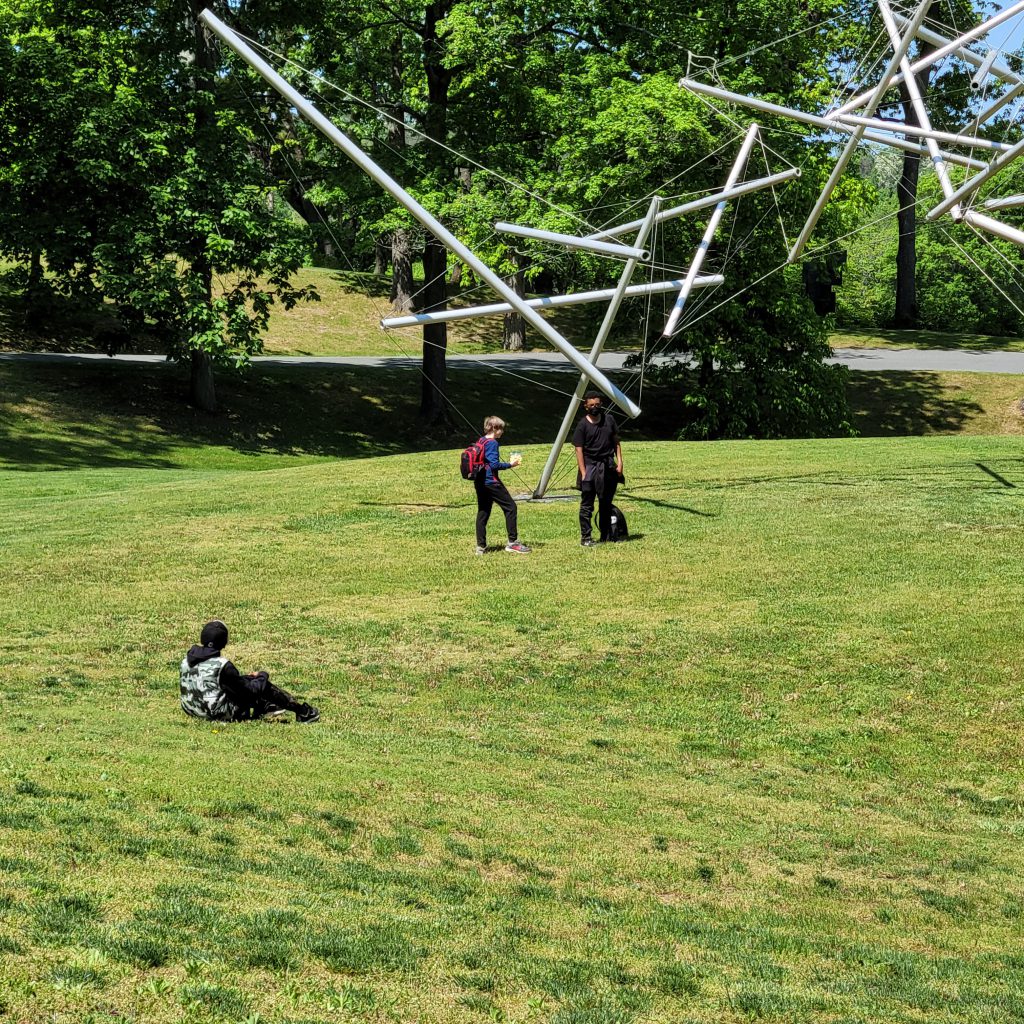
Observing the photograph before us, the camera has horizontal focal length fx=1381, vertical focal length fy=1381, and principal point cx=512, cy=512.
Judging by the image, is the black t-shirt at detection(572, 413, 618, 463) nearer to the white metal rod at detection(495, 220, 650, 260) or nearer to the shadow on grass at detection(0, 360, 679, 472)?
the white metal rod at detection(495, 220, 650, 260)

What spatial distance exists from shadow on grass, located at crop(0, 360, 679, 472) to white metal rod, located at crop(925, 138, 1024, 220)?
53.5ft

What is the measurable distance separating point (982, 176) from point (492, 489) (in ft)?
23.4

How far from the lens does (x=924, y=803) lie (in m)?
10.7

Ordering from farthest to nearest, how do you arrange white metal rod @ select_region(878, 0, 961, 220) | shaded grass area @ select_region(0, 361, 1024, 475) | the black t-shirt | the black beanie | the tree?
1. shaded grass area @ select_region(0, 361, 1024, 475)
2. the tree
3. white metal rod @ select_region(878, 0, 961, 220)
4. the black t-shirt
5. the black beanie

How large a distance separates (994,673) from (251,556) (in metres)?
10.2

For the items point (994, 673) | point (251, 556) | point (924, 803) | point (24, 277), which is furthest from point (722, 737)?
point (24, 277)

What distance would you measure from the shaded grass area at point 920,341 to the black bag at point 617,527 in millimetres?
35788

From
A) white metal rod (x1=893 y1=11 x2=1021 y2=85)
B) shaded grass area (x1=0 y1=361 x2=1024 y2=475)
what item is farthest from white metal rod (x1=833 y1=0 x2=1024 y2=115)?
shaded grass area (x1=0 y1=361 x2=1024 y2=475)

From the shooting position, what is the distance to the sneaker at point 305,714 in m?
11.9

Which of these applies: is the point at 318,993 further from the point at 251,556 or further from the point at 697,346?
the point at 697,346

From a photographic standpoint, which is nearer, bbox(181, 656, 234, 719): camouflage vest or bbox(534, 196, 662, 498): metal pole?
bbox(181, 656, 234, 719): camouflage vest

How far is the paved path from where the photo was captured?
144ft

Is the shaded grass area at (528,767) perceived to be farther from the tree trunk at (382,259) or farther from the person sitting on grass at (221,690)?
the tree trunk at (382,259)

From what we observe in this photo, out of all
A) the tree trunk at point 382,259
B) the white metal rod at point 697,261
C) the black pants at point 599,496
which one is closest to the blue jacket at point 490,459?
the black pants at point 599,496
